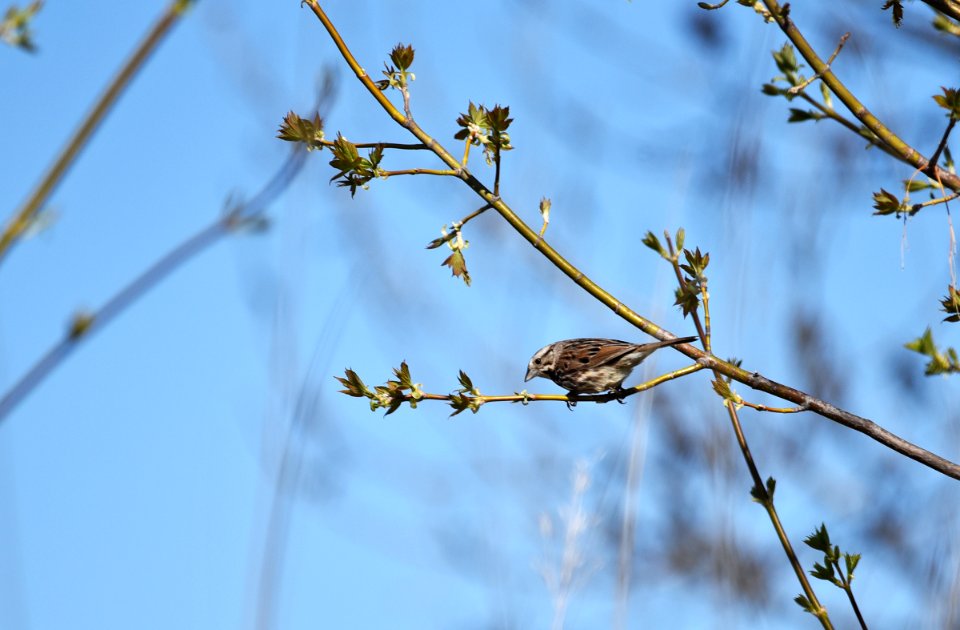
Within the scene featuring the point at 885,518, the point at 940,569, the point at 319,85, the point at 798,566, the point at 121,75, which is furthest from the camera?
the point at 885,518

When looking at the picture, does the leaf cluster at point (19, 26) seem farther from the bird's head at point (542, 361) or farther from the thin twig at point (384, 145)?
the bird's head at point (542, 361)

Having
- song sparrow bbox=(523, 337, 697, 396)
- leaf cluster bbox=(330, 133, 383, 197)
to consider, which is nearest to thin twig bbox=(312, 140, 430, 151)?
leaf cluster bbox=(330, 133, 383, 197)

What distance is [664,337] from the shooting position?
94.0 inches

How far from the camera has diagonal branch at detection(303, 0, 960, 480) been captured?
2182 mm

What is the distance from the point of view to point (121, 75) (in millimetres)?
1190

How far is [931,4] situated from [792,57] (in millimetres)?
311

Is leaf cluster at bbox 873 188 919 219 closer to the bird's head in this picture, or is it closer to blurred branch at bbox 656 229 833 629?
blurred branch at bbox 656 229 833 629

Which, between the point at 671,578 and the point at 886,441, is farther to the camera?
the point at 671,578

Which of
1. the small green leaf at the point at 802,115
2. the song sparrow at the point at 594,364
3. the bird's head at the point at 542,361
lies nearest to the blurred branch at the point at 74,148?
the small green leaf at the point at 802,115

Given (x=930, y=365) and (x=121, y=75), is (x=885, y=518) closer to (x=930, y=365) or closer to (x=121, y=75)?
(x=930, y=365)

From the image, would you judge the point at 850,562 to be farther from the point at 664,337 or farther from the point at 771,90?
the point at 771,90

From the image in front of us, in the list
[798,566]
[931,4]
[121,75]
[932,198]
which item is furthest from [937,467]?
[121,75]

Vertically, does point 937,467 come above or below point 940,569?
below

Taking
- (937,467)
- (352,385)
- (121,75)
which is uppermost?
(352,385)
